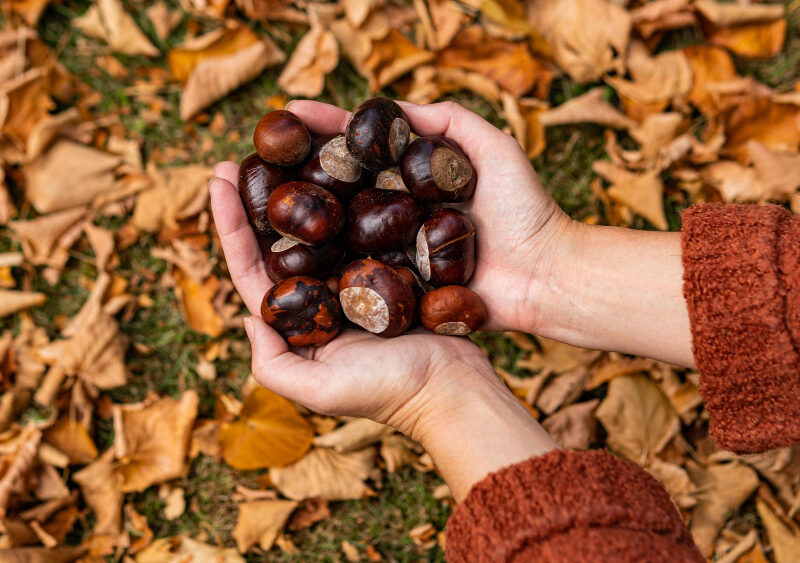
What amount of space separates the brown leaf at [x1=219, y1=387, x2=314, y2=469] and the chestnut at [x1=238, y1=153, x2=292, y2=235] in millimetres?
903

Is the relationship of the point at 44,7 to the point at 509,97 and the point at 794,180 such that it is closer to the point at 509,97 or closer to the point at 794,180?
the point at 509,97


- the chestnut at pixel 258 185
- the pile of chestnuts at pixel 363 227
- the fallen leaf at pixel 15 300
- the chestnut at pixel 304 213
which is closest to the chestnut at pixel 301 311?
the pile of chestnuts at pixel 363 227

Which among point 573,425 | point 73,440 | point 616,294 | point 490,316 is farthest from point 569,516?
point 73,440

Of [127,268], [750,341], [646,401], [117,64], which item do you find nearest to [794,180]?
[646,401]

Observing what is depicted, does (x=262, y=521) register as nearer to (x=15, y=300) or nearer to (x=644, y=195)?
(x=15, y=300)

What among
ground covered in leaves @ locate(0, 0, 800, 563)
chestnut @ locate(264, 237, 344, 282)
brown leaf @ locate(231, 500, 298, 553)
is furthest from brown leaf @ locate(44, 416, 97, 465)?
chestnut @ locate(264, 237, 344, 282)

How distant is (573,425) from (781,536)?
101 cm

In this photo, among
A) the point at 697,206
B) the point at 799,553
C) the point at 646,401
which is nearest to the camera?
the point at 697,206

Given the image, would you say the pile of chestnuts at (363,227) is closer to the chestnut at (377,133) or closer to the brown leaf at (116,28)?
the chestnut at (377,133)

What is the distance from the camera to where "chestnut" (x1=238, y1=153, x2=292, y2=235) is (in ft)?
8.36

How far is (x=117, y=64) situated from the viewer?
3.81 m

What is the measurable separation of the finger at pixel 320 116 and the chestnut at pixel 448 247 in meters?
0.64

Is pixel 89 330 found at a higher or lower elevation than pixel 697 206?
lower

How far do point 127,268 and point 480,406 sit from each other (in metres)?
2.35
